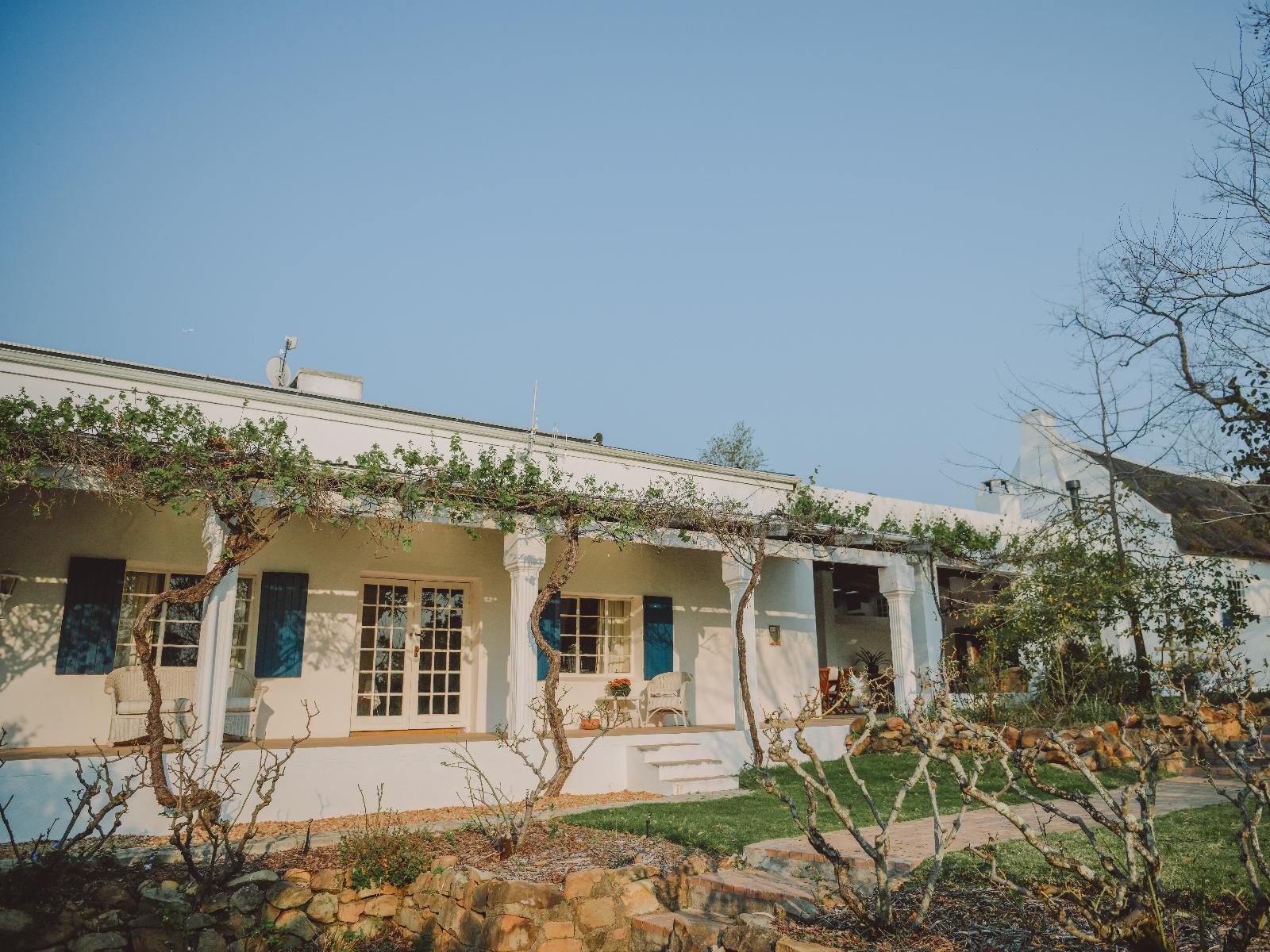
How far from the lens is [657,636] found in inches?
462

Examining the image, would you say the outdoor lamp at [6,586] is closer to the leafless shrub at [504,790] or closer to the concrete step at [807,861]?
the leafless shrub at [504,790]

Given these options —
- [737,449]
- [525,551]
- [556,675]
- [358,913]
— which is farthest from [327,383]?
[737,449]

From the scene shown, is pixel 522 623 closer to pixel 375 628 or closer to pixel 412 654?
pixel 412 654

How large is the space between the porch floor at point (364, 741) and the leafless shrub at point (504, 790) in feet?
1.10

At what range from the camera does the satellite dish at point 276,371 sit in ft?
38.7

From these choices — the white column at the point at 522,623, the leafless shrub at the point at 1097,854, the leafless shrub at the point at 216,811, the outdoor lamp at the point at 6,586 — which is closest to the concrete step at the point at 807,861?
the leafless shrub at the point at 1097,854

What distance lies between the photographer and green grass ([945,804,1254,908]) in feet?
13.0

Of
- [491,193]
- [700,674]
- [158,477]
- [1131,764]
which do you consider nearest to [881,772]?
[1131,764]

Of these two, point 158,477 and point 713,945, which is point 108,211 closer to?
point 158,477

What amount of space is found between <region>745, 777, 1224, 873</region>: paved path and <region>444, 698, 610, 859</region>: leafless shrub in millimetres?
1663

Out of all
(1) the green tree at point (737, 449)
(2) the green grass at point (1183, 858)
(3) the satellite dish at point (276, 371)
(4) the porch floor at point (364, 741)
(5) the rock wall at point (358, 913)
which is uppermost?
(1) the green tree at point (737, 449)

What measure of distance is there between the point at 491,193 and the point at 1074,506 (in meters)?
9.78

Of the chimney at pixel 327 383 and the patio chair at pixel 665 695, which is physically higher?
the chimney at pixel 327 383

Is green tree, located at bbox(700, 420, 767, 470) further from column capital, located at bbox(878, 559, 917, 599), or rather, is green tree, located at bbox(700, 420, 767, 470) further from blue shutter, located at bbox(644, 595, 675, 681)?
blue shutter, located at bbox(644, 595, 675, 681)
